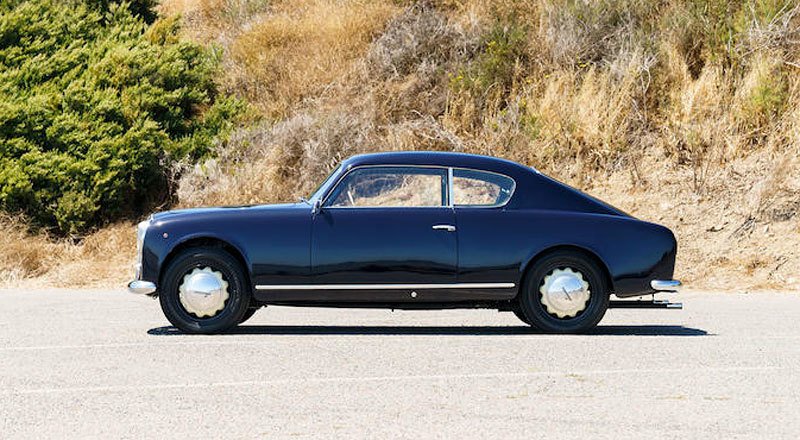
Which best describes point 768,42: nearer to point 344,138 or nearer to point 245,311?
point 344,138

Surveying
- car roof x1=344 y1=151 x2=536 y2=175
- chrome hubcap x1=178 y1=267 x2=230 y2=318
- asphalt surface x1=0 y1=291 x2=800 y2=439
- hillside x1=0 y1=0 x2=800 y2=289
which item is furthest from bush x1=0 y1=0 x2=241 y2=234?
car roof x1=344 y1=151 x2=536 y2=175

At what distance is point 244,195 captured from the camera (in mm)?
19594

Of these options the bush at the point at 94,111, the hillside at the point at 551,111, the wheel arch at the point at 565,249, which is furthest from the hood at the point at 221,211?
the bush at the point at 94,111

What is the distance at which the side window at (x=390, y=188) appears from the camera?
1048cm

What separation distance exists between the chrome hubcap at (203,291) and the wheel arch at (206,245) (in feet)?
0.64

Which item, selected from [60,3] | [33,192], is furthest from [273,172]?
[60,3]

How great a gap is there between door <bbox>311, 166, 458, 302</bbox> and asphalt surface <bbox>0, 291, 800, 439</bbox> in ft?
1.45

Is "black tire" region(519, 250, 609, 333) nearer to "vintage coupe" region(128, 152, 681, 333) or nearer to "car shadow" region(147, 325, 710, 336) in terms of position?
"vintage coupe" region(128, 152, 681, 333)

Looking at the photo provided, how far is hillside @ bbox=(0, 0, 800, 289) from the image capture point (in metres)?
17.4

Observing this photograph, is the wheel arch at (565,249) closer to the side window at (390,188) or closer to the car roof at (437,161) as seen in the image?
the car roof at (437,161)

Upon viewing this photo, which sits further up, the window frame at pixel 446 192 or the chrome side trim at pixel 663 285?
the window frame at pixel 446 192

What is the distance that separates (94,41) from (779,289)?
1334 cm

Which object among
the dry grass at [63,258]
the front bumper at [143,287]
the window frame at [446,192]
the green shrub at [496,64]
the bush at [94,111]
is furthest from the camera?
the green shrub at [496,64]

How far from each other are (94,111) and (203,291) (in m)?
10.7
